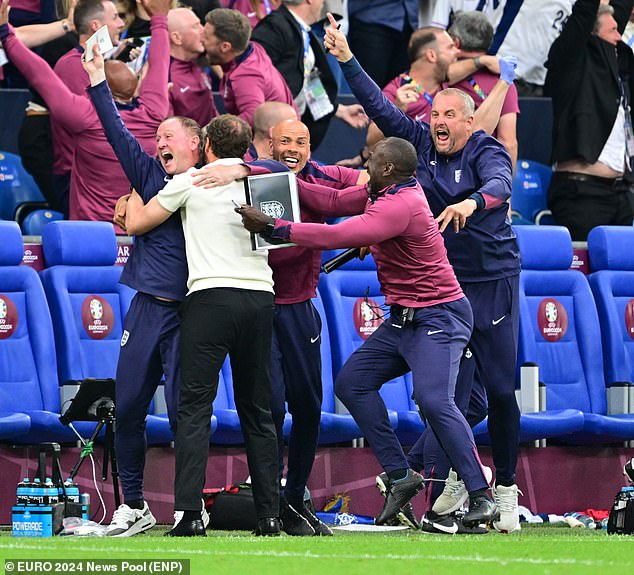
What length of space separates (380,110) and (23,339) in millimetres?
2338

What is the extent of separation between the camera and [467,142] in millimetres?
7496

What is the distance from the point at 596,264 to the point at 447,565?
202 inches

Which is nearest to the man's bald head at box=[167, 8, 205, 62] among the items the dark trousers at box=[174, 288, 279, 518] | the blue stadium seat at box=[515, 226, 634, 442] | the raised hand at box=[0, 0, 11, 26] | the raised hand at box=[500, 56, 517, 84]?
the raised hand at box=[0, 0, 11, 26]

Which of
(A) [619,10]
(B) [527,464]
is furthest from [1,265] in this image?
(A) [619,10]

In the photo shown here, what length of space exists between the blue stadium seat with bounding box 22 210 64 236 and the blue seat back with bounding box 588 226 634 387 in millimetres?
3362

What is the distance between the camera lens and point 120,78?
8.92m

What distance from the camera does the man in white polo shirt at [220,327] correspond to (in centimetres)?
633

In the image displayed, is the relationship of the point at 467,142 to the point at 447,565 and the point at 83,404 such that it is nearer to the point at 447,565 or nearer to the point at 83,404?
the point at 83,404

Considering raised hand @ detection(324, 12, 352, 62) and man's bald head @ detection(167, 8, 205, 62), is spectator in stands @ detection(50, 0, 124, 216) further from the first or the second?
raised hand @ detection(324, 12, 352, 62)

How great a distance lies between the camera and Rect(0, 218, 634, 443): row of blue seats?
8289mm

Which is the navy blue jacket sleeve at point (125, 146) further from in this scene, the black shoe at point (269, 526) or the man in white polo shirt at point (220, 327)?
the black shoe at point (269, 526)

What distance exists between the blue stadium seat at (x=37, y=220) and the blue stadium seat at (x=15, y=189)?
0.52 feet

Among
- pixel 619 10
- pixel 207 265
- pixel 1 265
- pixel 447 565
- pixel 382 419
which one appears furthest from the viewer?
pixel 619 10

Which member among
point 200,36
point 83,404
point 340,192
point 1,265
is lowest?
point 83,404
